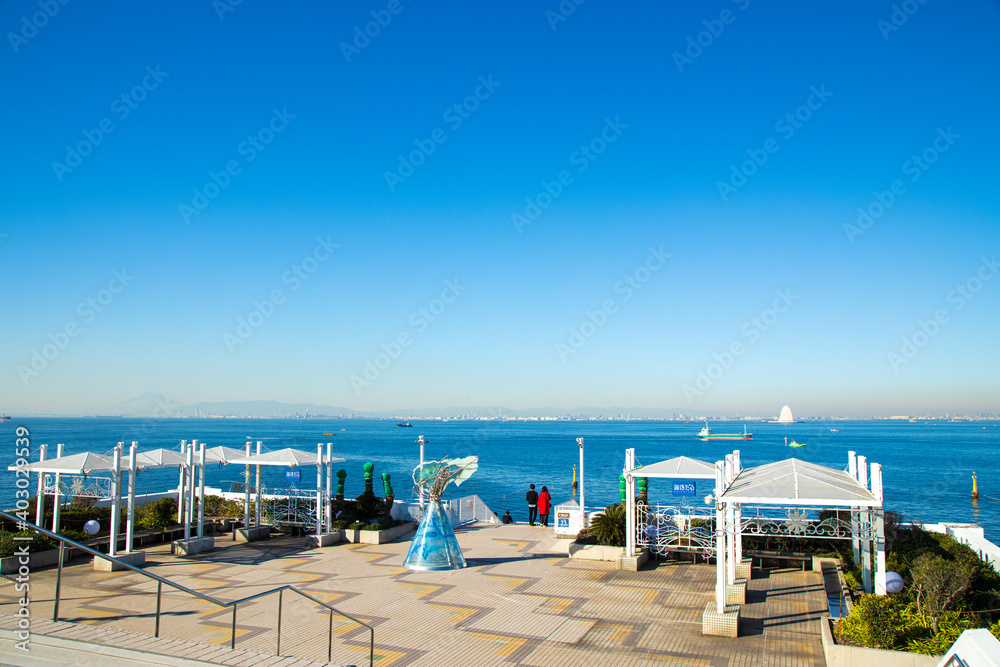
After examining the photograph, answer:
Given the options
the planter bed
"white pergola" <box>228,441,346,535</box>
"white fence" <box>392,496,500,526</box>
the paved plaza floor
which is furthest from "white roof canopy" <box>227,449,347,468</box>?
the planter bed

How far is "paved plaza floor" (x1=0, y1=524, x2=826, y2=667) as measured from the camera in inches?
308

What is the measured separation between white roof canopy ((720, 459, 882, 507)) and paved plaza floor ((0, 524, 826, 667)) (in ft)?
7.30

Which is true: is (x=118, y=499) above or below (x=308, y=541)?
above

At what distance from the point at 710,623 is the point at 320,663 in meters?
6.43

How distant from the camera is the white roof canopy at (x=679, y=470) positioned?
1684 cm

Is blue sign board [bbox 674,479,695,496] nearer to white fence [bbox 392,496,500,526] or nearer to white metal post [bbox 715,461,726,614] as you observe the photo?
white metal post [bbox 715,461,726,614]

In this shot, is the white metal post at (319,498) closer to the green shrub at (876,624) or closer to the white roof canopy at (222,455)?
the white roof canopy at (222,455)

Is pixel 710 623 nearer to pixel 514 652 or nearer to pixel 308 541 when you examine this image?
pixel 514 652

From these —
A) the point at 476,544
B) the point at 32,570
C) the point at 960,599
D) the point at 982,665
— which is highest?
the point at 982,665

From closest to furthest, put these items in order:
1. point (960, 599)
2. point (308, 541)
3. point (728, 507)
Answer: point (960, 599), point (728, 507), point (308, 541)

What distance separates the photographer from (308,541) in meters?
19.6

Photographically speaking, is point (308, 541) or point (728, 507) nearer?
point (728, 507)

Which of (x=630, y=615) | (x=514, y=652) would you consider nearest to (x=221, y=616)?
(x=514, y=652)

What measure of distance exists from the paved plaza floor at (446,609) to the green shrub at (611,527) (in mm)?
900
